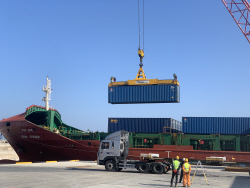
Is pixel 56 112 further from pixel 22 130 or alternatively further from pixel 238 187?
pixel 238 187

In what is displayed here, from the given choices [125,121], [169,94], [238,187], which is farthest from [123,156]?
[169,94]

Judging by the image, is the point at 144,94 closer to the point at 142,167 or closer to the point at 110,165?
the point at 110,165

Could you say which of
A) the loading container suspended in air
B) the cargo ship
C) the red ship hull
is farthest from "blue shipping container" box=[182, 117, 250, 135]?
the red ship hull

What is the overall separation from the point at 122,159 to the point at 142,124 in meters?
14.7

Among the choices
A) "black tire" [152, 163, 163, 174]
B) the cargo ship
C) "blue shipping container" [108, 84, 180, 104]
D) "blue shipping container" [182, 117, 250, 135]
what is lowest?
"black tire" [152, 163, 163, 174]

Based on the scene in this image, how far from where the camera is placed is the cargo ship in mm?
32375

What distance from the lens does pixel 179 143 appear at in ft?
113

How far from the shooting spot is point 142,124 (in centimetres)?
3800

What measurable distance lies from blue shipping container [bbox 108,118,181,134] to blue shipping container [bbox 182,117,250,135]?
7.59ft

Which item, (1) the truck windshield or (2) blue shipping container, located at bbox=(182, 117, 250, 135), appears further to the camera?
(2) blue shipping container, located at bbox=(182, 117, 250, 135)

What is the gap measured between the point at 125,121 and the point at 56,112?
1118 centimetres

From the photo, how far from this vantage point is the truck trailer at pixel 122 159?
72.1 ft

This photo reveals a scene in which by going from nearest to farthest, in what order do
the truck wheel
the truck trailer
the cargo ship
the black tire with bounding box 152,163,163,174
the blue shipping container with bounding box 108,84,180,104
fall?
the black tire with bounding box 152,163,163,174 < the truck trailer < the truck wheel < the cargo ship < the blue shipping container with bounding box 108,84,180,104

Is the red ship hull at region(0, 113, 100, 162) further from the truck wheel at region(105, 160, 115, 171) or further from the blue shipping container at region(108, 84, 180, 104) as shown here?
the blue shipping container at region(108, 84, 180, 104)
